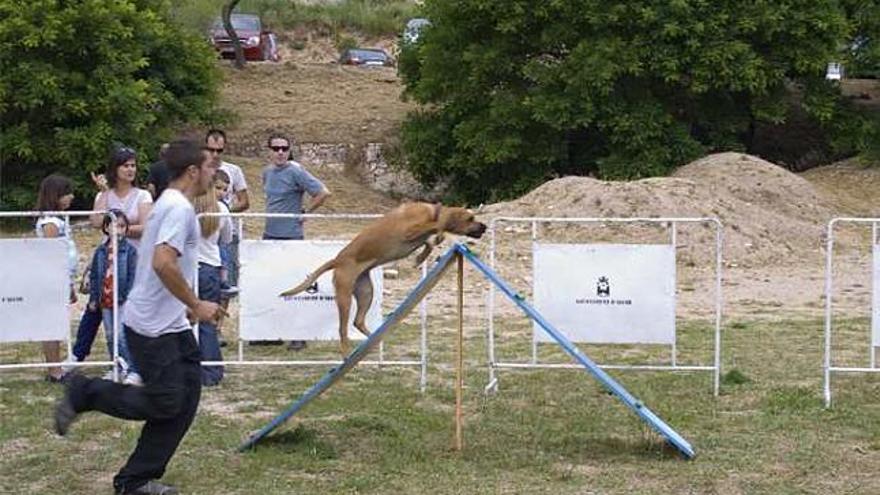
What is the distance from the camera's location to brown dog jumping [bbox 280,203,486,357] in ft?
24.7

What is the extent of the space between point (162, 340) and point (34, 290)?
3327 mm

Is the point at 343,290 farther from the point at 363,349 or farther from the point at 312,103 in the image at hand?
the point at 312,103

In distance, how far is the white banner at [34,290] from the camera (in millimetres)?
9281

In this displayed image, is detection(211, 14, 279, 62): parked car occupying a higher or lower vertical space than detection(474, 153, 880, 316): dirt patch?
higher

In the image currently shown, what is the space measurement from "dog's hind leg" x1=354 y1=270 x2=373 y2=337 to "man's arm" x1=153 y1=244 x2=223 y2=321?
2302 mm

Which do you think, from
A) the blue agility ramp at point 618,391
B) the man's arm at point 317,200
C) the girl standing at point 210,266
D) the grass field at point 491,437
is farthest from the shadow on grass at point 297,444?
the man's arm at point 317,200

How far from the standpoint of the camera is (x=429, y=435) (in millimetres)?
8234

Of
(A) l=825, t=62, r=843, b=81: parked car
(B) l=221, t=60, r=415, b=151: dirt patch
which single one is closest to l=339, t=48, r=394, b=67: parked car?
(B) l=221, t=60, r=415, b=151: dirt patch

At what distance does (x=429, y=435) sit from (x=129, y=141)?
1607 cm

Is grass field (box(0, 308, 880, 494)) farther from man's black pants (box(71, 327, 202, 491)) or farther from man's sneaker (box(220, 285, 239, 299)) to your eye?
man's sneaker (box(220, 285, 239, 299))

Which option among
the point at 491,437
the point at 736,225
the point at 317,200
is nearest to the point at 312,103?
the point at 736,225

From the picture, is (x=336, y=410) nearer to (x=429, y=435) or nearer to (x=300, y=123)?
(x=429, y=435)

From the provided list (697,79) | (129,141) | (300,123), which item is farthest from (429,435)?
(300,123)

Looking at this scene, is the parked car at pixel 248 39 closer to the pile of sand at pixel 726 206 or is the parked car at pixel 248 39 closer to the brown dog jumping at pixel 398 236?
the pile of sand at pixel 726 206
